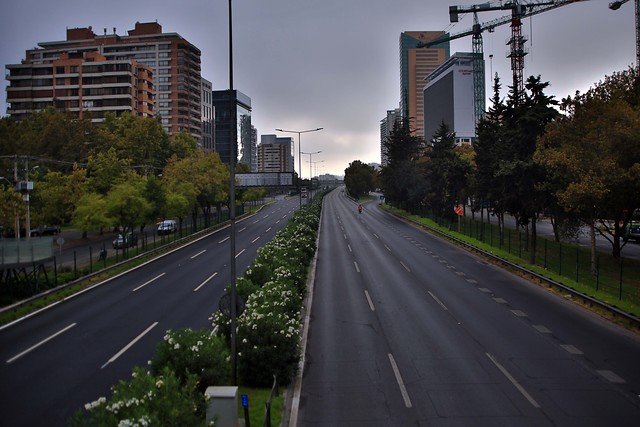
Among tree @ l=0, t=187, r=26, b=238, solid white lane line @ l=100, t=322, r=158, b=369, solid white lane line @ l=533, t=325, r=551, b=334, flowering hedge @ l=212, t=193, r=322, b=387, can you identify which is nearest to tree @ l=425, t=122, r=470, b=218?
solid white lane line @ l=533, t=325, r=551, b=334

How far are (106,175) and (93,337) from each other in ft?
127

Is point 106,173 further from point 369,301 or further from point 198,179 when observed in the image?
point 369,301

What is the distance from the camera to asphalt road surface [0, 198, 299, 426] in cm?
1366

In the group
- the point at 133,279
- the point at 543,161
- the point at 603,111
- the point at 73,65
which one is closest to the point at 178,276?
the point at 133,279

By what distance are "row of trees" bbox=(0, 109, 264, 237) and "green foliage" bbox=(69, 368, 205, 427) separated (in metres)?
28.6

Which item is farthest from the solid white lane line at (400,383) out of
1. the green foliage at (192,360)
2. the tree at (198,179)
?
the tree at (198,179)

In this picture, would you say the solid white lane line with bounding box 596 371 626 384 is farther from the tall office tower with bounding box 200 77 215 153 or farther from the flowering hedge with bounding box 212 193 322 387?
the tall office tower with bounding box 200 77 215 153

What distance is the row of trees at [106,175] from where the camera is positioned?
41844 mm

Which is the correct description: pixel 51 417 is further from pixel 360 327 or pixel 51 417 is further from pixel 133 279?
pixel 133 279

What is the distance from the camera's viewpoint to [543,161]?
3306cm

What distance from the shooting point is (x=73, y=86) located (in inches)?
4070

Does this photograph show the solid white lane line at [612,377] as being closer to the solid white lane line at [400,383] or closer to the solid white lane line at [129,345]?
the solid white lane line at [400,383]

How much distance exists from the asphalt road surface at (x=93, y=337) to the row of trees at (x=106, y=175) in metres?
8.54

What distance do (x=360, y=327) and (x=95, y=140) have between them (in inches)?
2436
